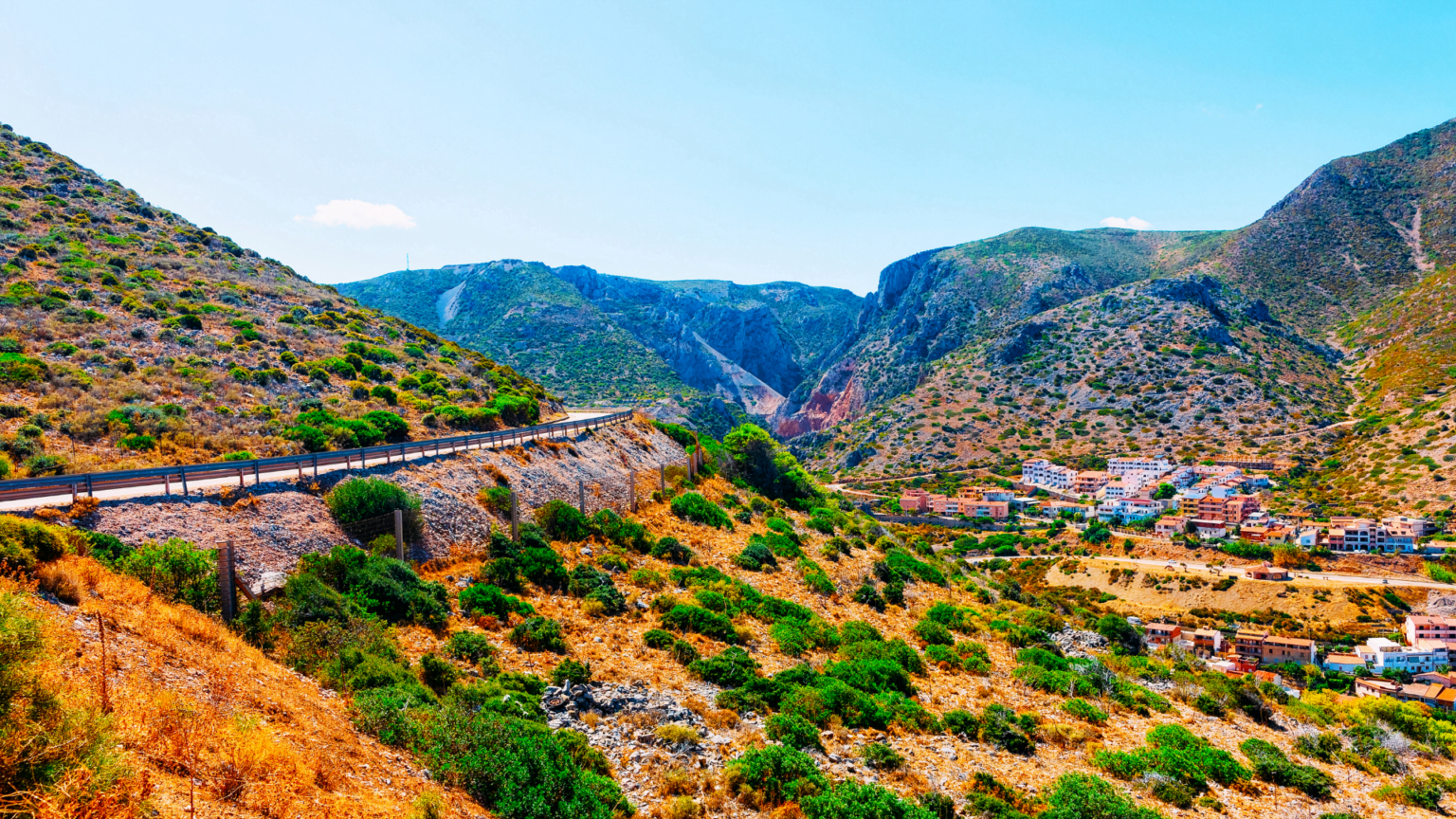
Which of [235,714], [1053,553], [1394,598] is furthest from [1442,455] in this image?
[235,714]

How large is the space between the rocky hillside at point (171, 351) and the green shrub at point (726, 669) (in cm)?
1742

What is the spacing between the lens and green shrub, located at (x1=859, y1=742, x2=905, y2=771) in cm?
1149

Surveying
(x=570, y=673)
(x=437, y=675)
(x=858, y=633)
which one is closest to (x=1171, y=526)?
(x=858, y=633)

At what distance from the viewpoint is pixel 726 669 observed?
13953mm

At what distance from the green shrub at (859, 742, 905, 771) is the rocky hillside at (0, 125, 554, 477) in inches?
828

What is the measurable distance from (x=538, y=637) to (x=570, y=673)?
A: 157 centimetres

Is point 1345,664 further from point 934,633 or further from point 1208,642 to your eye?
point 934,633

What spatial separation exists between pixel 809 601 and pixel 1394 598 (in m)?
55.9

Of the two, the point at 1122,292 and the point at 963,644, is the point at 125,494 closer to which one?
the point at 963,644

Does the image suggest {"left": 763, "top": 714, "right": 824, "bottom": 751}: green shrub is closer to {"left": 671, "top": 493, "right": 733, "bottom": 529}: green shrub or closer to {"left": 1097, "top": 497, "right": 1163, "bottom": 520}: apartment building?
{"left": 671, "top": 493, "right": 733, "bottom": 529}: green shrub

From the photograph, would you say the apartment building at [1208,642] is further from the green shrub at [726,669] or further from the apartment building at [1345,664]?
the green shrub at [726,669]

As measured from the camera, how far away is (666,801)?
369 inches

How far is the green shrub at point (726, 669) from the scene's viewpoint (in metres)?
13.8

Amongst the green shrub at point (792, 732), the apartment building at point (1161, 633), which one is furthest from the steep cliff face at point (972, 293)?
the green shrub at point (792, 732)
